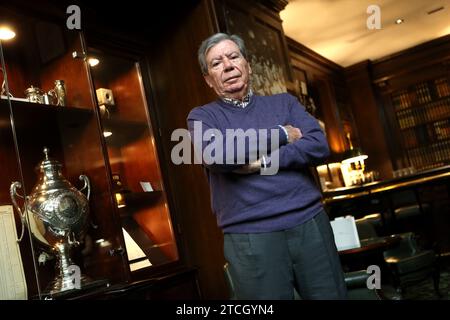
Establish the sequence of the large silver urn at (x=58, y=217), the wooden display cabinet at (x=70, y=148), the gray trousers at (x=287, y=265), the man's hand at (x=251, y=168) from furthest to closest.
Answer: the wooden display cabinet at (x=70, y=148) → the large silver urn at (x=58, y=217) → the man's hand at (x=251, y=168) → the gray trousers at (x=287, y=265)

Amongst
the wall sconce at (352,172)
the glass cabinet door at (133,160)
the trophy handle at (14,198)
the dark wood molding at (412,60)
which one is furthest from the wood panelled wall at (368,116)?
the trophy handle at (14,198)

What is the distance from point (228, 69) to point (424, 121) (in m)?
6.96

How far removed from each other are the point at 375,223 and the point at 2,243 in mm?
3627

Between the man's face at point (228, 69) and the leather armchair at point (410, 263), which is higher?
the man's face at point (228, 69)

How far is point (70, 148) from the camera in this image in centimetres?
238

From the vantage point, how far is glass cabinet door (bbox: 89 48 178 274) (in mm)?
2682

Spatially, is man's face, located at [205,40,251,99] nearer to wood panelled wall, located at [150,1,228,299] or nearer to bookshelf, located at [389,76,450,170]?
wood panelled wall, located at [150,1,228,299]

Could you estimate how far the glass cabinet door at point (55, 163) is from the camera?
202 centimetres

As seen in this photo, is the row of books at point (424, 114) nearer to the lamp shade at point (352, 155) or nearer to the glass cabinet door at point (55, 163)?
the lamp shade at point (352, 155)

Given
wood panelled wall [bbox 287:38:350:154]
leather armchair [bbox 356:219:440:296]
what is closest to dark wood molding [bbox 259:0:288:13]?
leather armchair [bbox 356:219:440:296]

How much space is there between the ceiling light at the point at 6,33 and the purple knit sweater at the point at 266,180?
1261 mm

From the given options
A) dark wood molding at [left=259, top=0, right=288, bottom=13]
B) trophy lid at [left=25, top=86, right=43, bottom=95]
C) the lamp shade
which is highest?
dark wood molding at [left=259, top=0, right=288, bottom=13]

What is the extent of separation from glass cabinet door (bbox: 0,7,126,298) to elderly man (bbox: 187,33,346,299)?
862 millimetres
